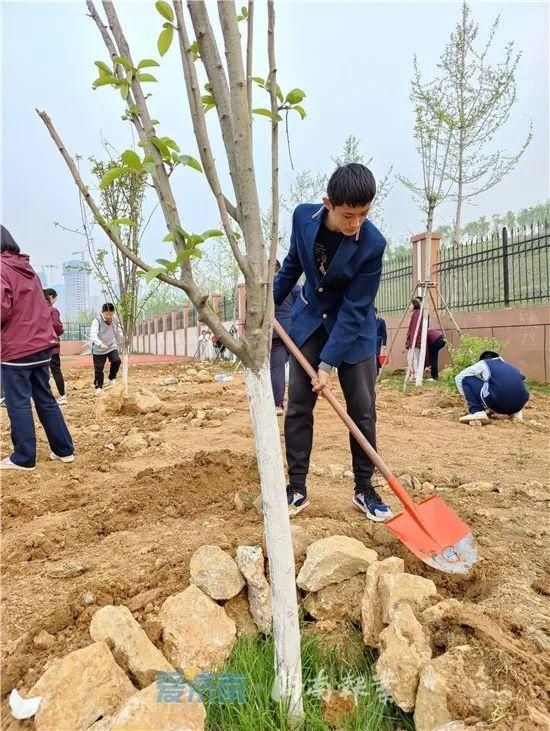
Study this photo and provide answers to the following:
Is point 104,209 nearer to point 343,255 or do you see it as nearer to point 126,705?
point 343,255

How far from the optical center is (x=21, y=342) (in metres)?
3.55

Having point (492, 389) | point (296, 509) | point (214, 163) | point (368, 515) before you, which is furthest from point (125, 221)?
point (492, 389)

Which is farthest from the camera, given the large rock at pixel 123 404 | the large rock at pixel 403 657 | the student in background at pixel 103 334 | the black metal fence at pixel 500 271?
the black metal fence at pixel 500 271

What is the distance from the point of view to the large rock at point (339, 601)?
1819 millimetres

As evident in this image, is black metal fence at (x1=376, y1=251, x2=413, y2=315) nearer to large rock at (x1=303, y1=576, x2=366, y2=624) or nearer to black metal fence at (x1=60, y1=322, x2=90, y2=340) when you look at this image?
large rock at (x1=303, y1=576, x2=366, y2=624)

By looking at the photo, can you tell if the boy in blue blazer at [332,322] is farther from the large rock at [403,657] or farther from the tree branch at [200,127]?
the tree branch at [200,127]

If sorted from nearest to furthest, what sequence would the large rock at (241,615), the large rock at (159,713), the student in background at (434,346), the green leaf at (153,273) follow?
the green leaf at (153,273)
the large rock at (159,713)
the large rock at (241,615)
the student in background at (434,346)

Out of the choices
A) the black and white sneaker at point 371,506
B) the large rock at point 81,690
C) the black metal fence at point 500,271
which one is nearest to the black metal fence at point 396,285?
the black metal fence at point 500,271

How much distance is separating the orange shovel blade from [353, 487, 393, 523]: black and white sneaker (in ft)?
0.80

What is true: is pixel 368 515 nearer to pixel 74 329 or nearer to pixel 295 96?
pixel 295 96

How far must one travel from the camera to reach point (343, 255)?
229 centimetres

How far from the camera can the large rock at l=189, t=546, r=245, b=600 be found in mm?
1784

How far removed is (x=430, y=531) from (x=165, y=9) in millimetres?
2024

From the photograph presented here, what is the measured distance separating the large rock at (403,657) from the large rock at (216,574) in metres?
0.54
